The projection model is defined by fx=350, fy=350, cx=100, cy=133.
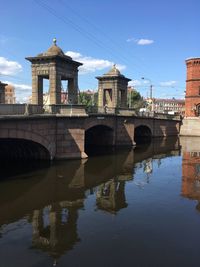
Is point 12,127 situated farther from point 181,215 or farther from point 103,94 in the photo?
point 103,94

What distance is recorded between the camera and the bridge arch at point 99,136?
4044cm

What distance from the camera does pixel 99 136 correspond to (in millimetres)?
41844

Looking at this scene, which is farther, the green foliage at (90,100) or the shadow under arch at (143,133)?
the shadow under arch at (143,133)

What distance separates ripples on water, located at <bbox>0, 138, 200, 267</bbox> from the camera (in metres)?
10.7

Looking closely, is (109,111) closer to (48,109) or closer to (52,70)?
(52,70)

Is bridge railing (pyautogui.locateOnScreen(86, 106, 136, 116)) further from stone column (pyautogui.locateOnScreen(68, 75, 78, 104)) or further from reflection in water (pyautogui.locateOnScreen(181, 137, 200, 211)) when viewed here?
reflection in water (pyautogui.locateOnScreen(181, 137, 200, 211))

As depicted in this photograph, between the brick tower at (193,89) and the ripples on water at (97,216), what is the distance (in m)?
46.0

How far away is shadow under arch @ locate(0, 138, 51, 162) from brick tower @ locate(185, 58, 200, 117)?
4771 cm

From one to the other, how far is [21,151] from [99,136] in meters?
14.9

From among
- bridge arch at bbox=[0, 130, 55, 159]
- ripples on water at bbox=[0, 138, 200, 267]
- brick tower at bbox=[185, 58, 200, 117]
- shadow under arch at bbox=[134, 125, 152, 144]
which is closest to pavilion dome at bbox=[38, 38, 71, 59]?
bridge arch at bbox=[0, 130, 55, 159]

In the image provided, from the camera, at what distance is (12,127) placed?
74.0 feet

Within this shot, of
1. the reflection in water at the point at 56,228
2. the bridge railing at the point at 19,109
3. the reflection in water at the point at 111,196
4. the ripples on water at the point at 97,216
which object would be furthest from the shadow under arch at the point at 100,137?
the reflection in water at the point at 56,228

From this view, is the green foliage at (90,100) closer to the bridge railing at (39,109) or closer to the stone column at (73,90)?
the stone column at (73,90)

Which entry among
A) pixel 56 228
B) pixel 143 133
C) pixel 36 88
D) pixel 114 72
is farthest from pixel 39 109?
pixel 143 133
